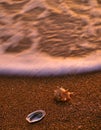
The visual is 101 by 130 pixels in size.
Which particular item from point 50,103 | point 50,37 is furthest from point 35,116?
point 50,37

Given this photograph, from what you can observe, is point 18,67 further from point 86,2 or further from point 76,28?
point 86,2

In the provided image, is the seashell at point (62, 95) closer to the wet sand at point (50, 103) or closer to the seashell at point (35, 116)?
the wet sand at point (50, 103)

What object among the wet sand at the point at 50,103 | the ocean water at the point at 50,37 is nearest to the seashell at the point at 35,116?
the wet sand at the point at 50,103

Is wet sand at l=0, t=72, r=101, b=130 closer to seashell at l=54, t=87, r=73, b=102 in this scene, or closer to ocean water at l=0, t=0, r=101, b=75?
seashell at l=54, t=87, r=73, b=102

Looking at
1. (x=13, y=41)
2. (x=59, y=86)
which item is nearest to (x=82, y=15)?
(x=13, y=41)

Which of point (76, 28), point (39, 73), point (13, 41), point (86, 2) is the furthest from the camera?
point (86, 2)

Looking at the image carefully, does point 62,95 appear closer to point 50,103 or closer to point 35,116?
point 50,103
